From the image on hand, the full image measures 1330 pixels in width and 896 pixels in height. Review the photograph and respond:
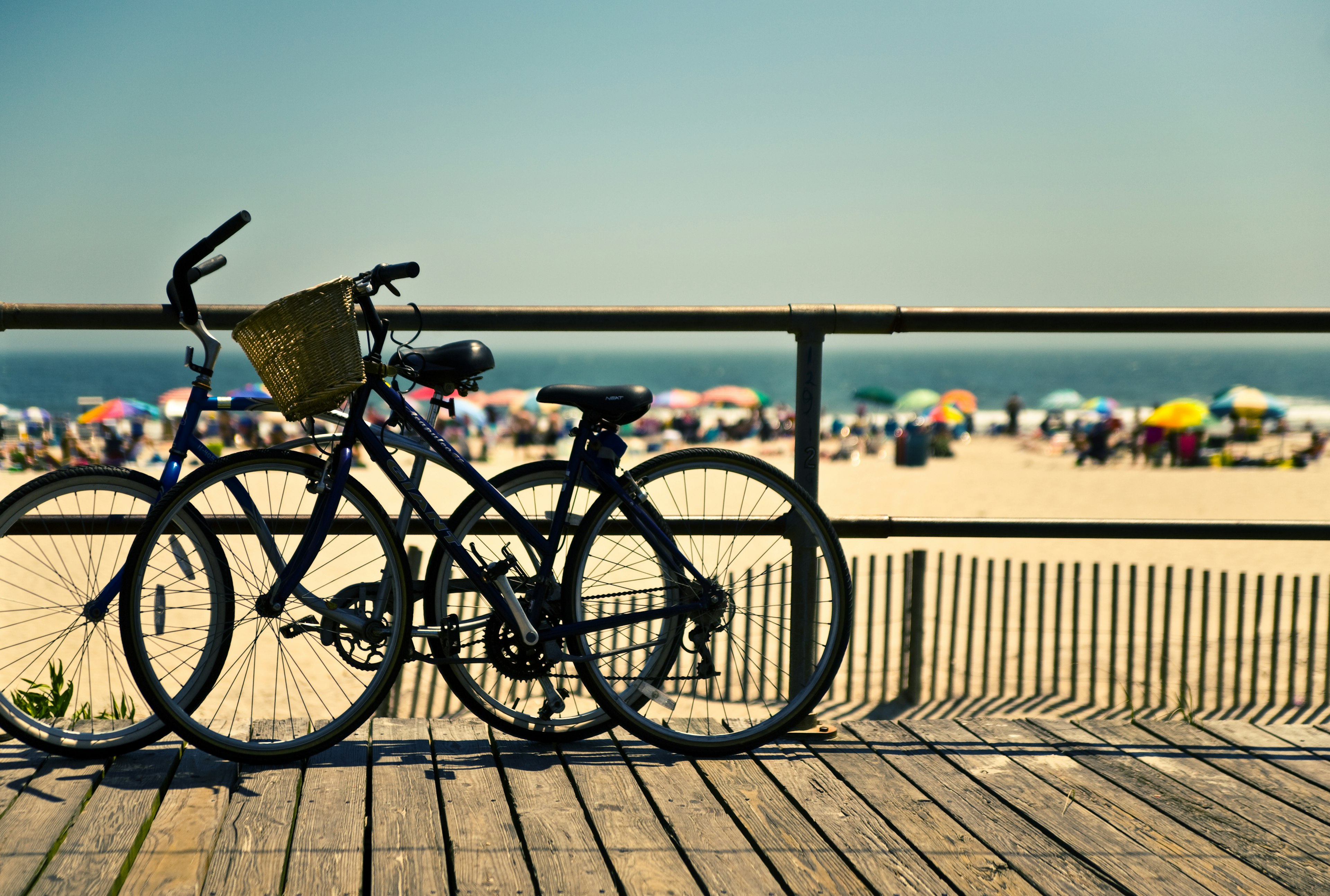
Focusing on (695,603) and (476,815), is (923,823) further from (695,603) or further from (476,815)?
(476,815)

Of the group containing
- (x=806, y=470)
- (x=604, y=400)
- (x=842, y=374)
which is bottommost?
(x=842, y=374)

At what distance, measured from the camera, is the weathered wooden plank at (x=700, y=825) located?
5.98ft

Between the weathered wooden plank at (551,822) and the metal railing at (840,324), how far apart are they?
0.81m

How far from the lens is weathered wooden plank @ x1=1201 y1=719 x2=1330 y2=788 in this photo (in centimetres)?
241

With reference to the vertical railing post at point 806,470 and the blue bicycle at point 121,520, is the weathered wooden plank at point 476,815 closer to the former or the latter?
the blue bicycle at point 121,520

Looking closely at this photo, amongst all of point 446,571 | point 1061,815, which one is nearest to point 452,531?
point 446,571

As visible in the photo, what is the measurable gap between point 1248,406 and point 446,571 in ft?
120

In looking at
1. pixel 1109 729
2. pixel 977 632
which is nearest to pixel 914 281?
pixel 977 632

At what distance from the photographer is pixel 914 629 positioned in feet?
15.0

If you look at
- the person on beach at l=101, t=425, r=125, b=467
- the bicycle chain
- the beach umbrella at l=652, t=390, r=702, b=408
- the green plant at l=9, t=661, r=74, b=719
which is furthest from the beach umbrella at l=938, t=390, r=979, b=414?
the bicycle chain

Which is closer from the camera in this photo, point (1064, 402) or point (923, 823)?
point (923, 823)

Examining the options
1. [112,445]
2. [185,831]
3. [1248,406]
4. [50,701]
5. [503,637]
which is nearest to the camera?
[185,831]

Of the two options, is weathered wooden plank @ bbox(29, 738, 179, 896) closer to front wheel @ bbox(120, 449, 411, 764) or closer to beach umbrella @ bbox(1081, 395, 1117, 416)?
front wheel @ bbox(120, 449, 411, 764)

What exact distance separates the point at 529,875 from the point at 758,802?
1.85 ft
